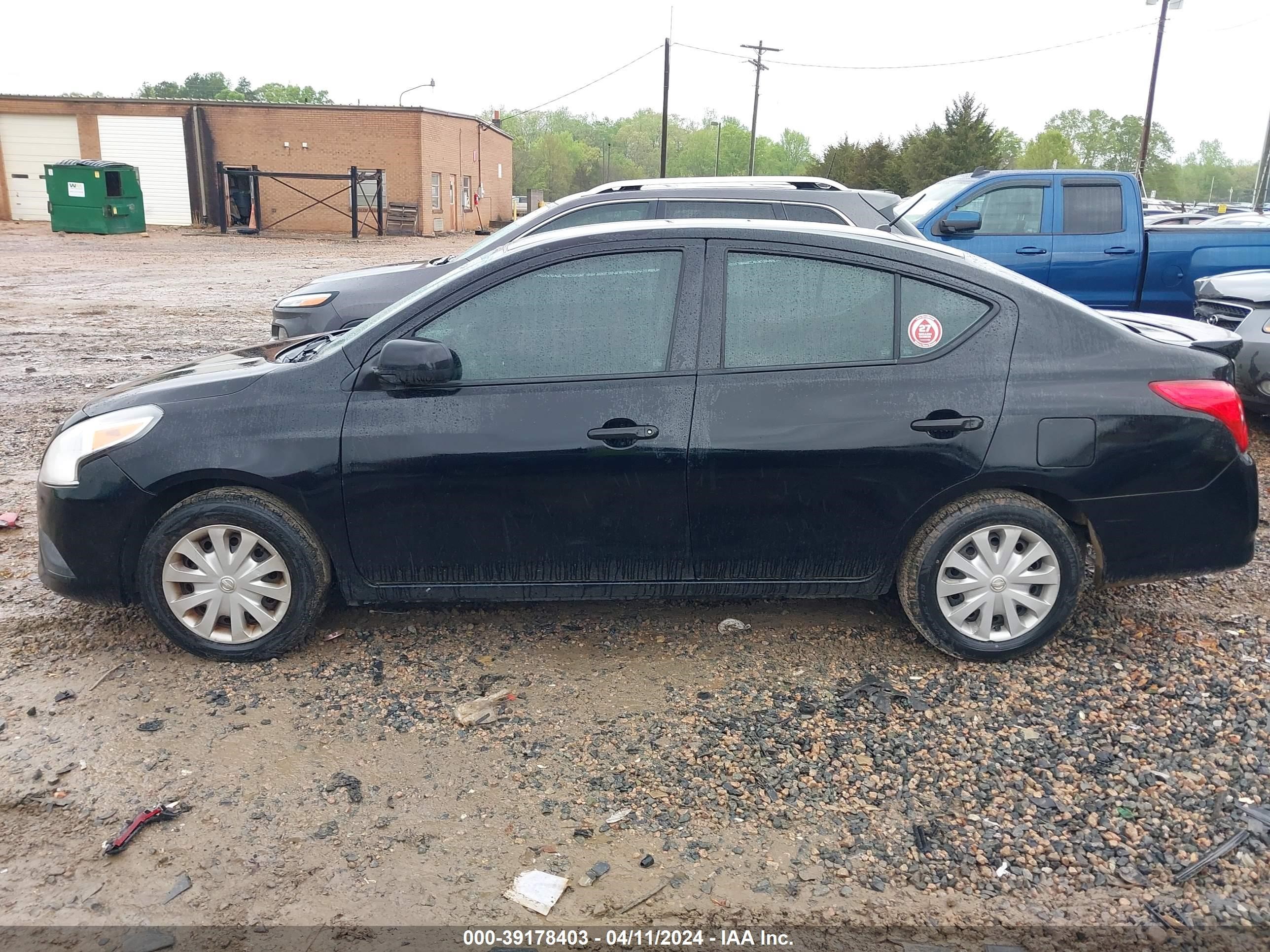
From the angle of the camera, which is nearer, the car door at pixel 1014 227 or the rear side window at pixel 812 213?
the rear side window at pixel 812 213

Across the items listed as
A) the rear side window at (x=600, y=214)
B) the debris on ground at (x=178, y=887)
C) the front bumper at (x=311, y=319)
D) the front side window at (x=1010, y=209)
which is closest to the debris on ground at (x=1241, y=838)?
the debris on ground at (x=178, y=887)

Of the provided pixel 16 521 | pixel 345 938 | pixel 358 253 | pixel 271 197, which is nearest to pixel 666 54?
pixel 271 197

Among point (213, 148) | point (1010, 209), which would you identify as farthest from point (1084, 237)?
point (213, 148)

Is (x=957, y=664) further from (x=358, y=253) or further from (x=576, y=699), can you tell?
(x=358, y=253)

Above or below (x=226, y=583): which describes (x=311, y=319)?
above

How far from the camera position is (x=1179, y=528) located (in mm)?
4082

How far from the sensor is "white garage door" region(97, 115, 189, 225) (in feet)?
129

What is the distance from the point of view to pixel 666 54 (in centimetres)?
4800

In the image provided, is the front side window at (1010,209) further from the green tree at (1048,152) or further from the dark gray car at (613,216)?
the green tree at (1048,152)

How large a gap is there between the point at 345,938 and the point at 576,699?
1.38 meters

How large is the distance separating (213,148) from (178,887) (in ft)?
138

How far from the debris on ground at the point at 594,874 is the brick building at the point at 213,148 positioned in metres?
39.0

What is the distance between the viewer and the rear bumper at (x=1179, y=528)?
4.04 metres

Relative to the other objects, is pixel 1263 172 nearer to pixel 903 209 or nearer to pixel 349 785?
pixel 903 209
